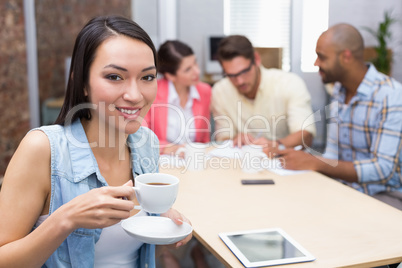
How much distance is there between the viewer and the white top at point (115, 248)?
3.62 ft

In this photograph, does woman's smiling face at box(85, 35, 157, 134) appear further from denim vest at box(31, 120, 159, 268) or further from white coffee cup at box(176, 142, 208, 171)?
white coffee cup at box(176, 142, 208, 171)

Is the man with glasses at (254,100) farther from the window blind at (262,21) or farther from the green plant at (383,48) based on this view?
the green plant at (383,48)

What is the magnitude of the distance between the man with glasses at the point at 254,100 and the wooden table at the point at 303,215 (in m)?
0.85

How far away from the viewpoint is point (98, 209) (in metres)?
0.83

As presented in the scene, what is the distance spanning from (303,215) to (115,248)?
25.1 inches

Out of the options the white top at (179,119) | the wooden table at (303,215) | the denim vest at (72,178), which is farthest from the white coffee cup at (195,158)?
the denim vest at (72,178)

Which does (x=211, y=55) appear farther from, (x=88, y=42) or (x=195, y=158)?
(x=88, y=42)

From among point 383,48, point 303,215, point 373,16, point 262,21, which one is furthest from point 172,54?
point 373,16

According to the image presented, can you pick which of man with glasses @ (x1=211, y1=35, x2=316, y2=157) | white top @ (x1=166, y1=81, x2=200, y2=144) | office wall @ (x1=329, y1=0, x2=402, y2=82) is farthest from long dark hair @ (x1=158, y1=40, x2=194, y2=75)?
office wall @ (x1=329, y1=0, x2=402, y2=82)

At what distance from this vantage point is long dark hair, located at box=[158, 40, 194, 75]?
2.68 m

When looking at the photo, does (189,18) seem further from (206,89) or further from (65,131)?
(65,131)

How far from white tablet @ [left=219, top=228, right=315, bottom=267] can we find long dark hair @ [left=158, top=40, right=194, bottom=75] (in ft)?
5.43

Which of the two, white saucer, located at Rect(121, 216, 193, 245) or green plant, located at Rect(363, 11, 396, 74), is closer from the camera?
white saucer, located at Rect(121, 216, 193, 245)

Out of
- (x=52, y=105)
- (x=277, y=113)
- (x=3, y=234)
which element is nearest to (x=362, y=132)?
(x=277, y=113)
